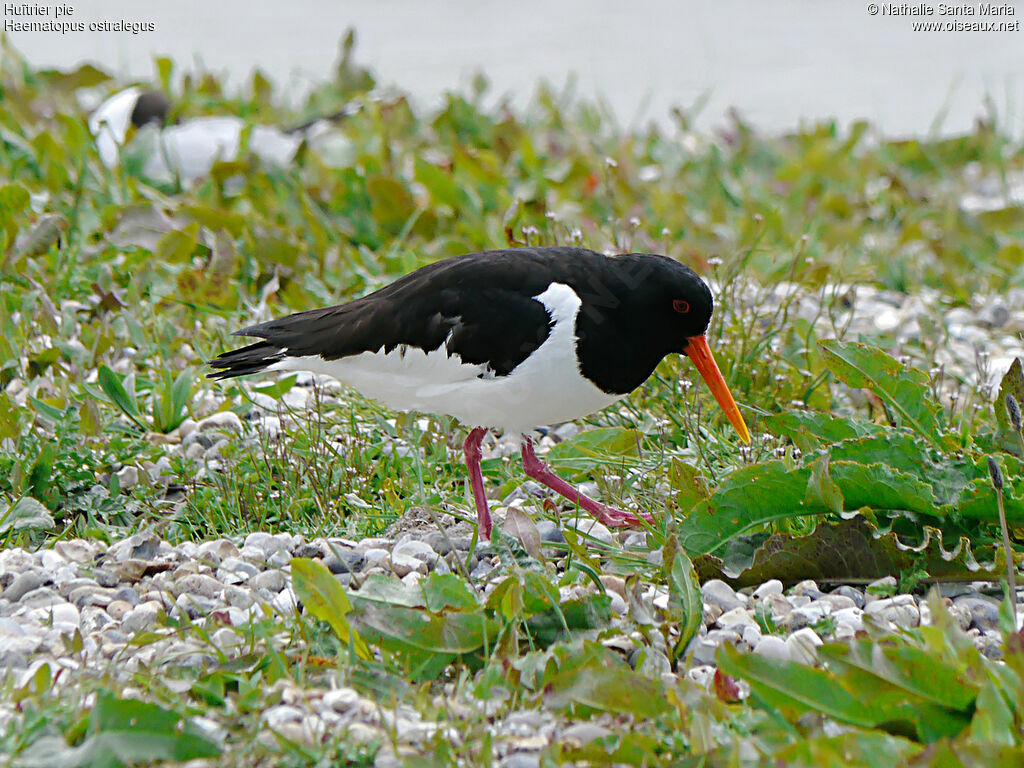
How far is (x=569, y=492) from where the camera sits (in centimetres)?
371

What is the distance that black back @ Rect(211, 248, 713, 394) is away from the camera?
351cm

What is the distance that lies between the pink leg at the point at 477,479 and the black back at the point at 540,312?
1.05 ft

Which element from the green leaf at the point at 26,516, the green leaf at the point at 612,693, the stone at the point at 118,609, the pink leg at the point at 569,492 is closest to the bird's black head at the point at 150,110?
the green leaf at the point at 26,516

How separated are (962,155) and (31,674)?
6.87 m

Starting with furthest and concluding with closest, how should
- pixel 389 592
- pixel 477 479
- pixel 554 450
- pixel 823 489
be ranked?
pixel 554 450 → pixel 477 479 → pixel 823 489 → pixel 389 592

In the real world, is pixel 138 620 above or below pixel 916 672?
below

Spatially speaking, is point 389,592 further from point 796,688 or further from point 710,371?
point 710,371

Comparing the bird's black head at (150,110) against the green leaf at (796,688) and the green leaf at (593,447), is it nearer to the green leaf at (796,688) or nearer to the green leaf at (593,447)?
the green leaf at (593,447)

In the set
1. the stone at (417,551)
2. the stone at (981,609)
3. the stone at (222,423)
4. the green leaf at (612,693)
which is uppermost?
the green leaf at (612,693)

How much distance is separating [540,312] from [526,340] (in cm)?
9

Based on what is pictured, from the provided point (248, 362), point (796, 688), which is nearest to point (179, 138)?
point (248, 362)

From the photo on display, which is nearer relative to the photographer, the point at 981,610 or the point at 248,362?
the point at 981,610

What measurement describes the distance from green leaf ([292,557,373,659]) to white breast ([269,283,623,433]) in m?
0.94

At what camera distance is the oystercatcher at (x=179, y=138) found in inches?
263
